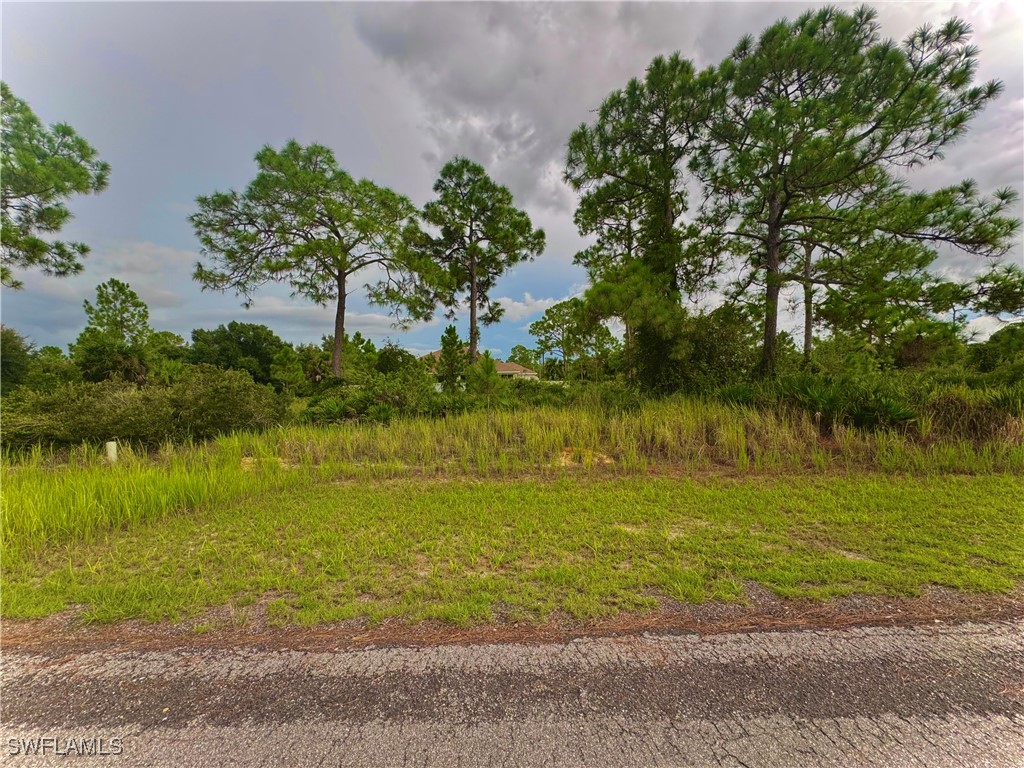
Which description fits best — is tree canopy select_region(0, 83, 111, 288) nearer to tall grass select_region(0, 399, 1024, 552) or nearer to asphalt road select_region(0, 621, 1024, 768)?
tall grass select_region(0, 399, 1024, 552)

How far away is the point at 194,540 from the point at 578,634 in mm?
3612

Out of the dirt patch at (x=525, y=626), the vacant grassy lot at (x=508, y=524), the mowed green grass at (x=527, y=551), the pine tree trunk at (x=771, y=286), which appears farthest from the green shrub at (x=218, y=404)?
the pine tree trunk at (x=771, y=286)

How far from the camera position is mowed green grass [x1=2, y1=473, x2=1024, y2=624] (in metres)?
2.53

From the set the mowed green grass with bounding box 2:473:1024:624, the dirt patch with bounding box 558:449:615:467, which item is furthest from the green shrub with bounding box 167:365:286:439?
the dirt patch with bounding box 558:449:615:467

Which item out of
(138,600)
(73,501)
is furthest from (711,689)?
(73,501)

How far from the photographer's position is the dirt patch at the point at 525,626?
215 cm

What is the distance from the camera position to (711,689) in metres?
1.80

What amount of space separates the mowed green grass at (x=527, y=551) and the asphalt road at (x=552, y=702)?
38cm

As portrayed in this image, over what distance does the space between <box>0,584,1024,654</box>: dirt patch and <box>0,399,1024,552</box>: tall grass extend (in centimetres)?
194

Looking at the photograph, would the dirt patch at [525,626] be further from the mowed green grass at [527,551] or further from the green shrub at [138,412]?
the green shrub at [138,412]

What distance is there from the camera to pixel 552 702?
68.0 inches

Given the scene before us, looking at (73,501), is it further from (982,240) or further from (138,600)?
(982,240)

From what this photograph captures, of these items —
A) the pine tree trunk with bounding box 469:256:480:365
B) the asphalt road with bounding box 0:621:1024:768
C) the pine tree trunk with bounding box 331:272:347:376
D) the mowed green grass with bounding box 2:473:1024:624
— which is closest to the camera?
the asphalt road with bounding box 0:621:1024:768

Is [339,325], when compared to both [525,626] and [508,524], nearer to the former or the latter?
[508,524]
